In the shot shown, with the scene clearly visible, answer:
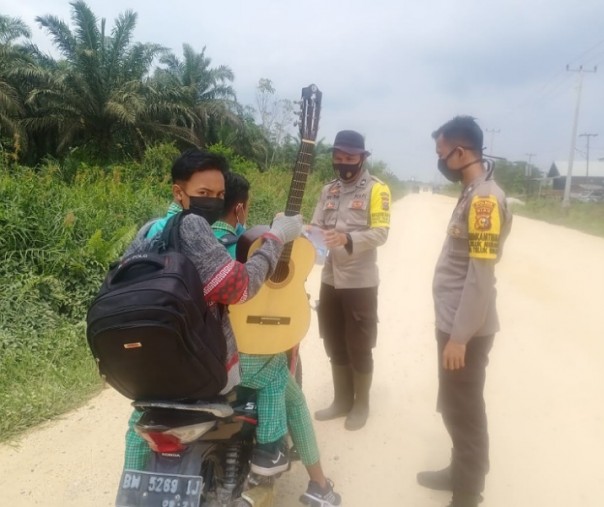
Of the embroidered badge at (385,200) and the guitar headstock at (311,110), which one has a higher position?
the guitar headstock at (311,110)

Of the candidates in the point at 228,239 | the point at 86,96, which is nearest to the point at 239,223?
the point at 228,239

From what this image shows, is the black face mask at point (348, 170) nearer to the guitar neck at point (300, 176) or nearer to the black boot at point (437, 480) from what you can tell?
the guitar neck at point (300, 176)

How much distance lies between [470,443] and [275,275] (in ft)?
3.86

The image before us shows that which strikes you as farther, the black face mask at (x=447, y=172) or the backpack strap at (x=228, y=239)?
the black face mask at (x=447, y=172)

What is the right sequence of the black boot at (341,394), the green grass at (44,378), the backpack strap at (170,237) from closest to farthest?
the backpack strap at (170,237) → the green grass at (44,378) → the black boot at (341,394)

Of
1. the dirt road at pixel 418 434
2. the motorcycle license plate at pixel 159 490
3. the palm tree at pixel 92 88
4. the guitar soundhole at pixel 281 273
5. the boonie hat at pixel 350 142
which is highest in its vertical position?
the palm tree at pixel 92 88

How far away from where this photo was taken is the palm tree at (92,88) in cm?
1650

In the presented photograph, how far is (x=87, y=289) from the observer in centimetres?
460

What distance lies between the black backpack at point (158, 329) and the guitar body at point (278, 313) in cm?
55

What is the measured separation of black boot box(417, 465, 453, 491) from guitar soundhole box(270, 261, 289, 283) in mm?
1319

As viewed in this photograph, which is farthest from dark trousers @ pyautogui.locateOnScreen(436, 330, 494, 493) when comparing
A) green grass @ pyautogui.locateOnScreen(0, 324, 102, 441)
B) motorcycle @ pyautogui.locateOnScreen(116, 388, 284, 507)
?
green grass @ pyautogui.locateOnScreen(0, 324, 102, 441)

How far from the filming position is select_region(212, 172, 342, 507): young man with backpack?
1969 millimetres

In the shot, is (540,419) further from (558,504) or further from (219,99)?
(219,99)

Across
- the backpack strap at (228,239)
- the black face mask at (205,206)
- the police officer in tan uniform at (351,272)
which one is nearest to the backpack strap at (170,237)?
the black face mask at (205,206)
